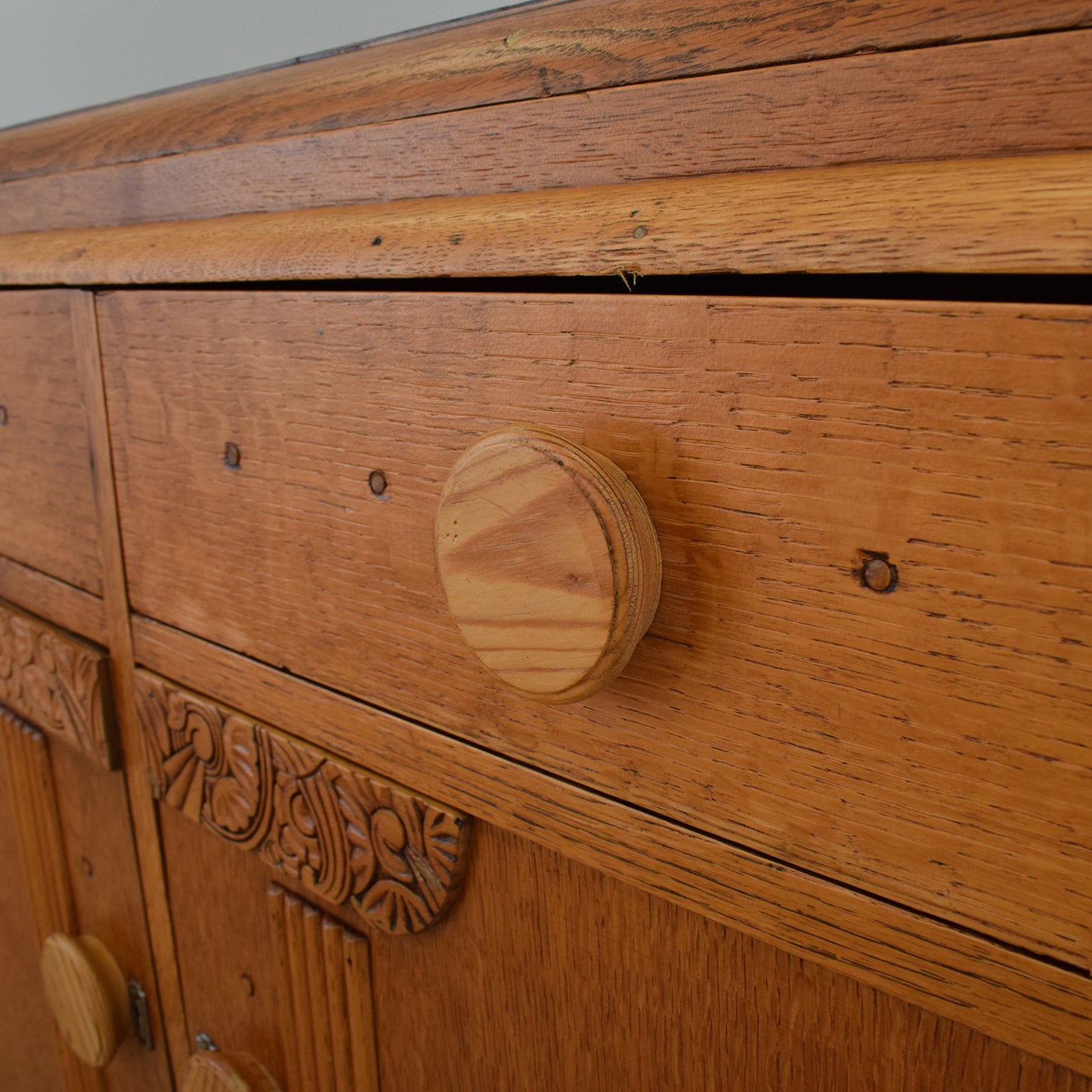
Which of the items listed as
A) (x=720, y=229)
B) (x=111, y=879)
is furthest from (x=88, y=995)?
(x=720, y=229)

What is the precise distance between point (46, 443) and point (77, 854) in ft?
1.02

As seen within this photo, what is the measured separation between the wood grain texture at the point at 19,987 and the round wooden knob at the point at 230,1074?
9.7 inches

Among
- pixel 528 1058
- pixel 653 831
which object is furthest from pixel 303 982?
pixel 653 831

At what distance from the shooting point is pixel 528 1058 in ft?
1.39

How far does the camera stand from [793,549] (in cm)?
29

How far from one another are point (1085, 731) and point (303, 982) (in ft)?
1.48

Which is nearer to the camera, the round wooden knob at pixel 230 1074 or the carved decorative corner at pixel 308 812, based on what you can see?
the carved decorative corner at pixel 308 812

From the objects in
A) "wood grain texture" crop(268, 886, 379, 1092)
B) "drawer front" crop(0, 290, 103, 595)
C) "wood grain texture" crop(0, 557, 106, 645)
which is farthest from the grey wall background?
"wood grain texture" crop(268, 886, 379, 1092)

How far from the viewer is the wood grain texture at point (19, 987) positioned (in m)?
0.76

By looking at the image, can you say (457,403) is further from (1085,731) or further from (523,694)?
(1085,731)

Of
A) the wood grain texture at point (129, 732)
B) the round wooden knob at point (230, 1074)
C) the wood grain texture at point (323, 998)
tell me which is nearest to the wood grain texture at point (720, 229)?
the wood grain texture at point (129, 732)

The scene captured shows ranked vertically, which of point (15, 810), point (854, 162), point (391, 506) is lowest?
point (15, 810)

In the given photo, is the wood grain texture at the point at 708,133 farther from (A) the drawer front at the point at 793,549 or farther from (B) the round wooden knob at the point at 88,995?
(B) the round wooden knob at the point at 88,995

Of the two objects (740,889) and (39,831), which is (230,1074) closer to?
(39,831)
